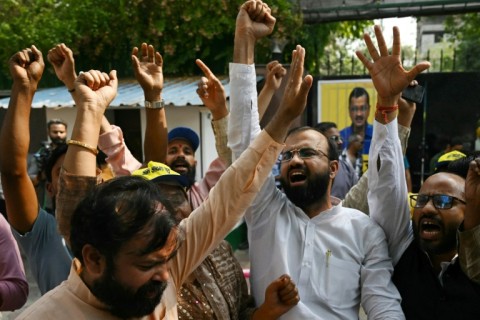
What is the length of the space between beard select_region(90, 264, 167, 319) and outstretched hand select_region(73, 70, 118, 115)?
0.75 meters

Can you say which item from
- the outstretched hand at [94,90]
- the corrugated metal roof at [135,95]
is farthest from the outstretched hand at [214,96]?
the corrugated metal roof at [135,95]

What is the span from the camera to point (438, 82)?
8.20m

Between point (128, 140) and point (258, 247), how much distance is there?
7.98 meters

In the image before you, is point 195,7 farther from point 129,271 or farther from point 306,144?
point 129,271

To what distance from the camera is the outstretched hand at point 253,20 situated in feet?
7.60

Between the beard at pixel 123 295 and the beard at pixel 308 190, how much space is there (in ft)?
3.54

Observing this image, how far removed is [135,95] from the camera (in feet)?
30.3

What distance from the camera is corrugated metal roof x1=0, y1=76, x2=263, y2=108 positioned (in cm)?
866

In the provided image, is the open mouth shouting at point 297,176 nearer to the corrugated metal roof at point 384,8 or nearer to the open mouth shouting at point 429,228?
the open mouth shouting at point 429,228

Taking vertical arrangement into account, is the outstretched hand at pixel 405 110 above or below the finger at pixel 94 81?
below

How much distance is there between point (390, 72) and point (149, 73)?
1254 millimetres

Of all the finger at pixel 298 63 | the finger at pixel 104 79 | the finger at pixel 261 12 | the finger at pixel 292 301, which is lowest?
the finger at pixel 292 301

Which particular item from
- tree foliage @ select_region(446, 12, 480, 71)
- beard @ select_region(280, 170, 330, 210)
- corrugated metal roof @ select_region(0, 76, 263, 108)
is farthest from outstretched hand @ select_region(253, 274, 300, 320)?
tree foliage @ select_region(446, 12, 480, 71)

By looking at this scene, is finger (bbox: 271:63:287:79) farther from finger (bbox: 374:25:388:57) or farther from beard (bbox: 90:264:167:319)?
beard (bbox: 90:264:167:319)
